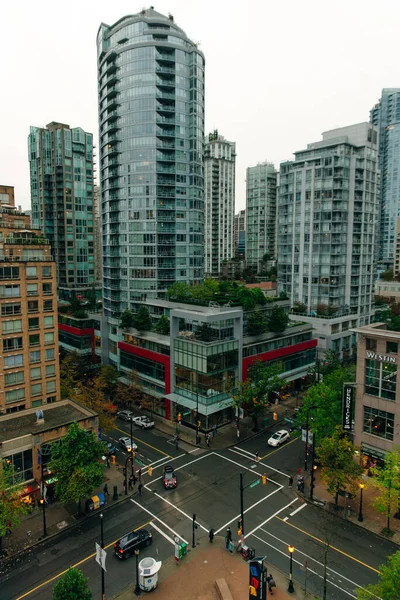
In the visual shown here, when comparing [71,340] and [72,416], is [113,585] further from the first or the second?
[71,340]

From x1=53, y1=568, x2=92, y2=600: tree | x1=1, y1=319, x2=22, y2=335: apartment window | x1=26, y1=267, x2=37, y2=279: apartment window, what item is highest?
x1=26, y1=267, x2=37, y2=279: apartment window

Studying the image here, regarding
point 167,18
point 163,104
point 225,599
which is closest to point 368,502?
point 225,599

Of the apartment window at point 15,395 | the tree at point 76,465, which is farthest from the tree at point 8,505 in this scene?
the apartment window at point 15,395

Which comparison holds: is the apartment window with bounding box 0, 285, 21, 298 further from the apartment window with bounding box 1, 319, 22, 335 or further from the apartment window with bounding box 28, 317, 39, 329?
the apartment window with bounding box 28, 317, 39, 329

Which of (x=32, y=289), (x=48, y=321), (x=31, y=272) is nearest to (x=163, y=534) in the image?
(x=48, y=321)

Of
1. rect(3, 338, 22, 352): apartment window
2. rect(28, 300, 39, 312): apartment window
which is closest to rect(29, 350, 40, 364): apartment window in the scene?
rect(3, 338, 22, 352): apartment window

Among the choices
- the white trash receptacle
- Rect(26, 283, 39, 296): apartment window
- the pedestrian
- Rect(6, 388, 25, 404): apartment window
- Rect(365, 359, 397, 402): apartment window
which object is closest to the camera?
the white trash receptacle

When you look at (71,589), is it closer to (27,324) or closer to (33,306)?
(27,324)
